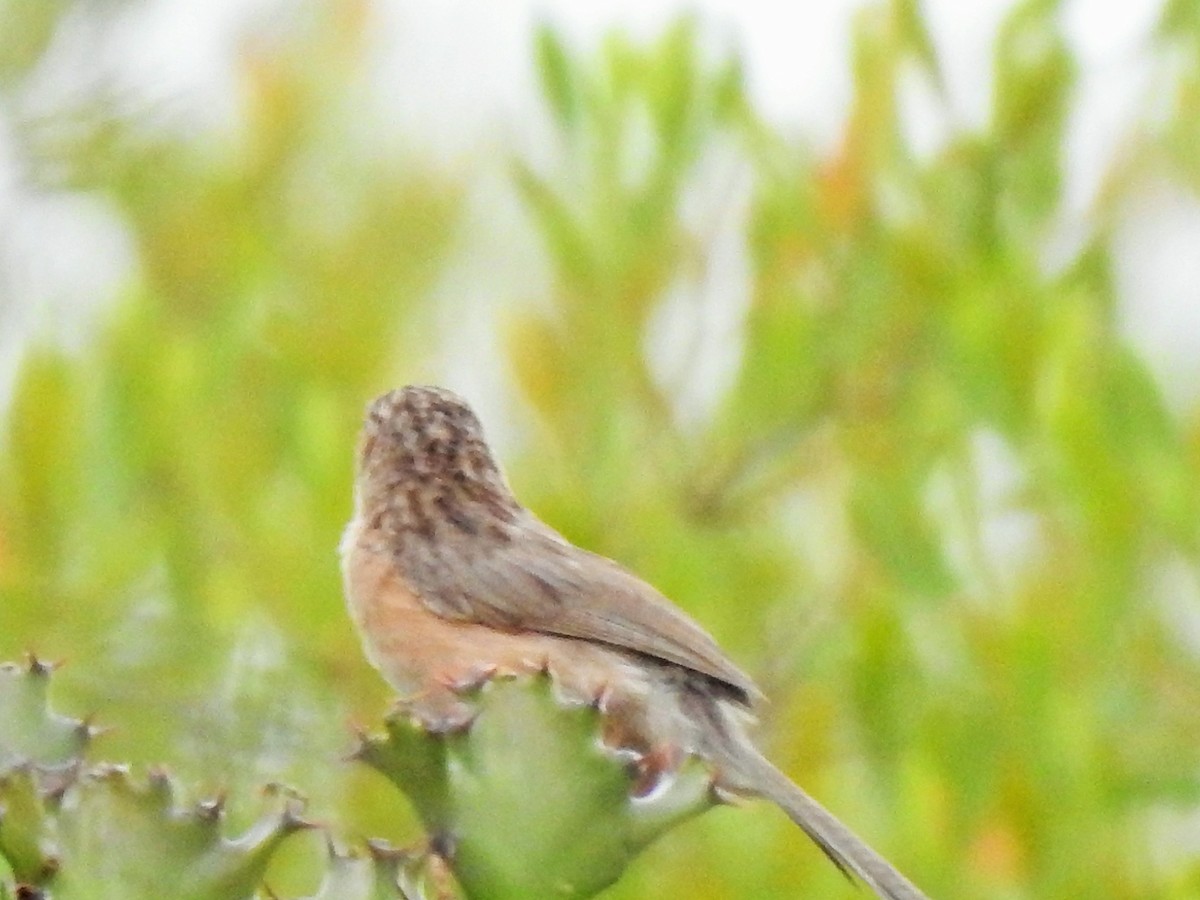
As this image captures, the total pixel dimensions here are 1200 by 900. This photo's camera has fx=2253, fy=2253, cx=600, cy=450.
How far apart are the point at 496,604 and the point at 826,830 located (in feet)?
3.38

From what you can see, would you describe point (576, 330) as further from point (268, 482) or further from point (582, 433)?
point (268, 482)

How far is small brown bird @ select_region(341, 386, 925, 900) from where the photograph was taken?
4.53m

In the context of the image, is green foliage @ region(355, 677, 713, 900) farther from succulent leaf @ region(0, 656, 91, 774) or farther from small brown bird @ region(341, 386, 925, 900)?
small brown bird @ region(341, 386, 925, 900)

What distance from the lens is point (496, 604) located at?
187 inches

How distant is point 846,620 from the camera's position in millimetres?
5145

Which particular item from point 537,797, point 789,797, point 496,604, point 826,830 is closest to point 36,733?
point 537,797

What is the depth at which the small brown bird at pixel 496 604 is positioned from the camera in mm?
4527

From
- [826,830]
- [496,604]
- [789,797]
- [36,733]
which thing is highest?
[496,604]

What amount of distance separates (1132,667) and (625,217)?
65.4 inches

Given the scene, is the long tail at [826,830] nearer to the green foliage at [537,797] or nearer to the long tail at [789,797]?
the long tail at [789,797]

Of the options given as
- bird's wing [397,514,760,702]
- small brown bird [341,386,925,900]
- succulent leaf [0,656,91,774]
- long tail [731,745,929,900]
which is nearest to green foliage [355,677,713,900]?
succulent leaf [0,656,91,774]

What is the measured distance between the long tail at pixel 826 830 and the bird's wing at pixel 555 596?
0.19 m


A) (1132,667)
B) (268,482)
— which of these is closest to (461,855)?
(1132,667)

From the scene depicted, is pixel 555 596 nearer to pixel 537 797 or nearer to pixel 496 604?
pixel 496 604
